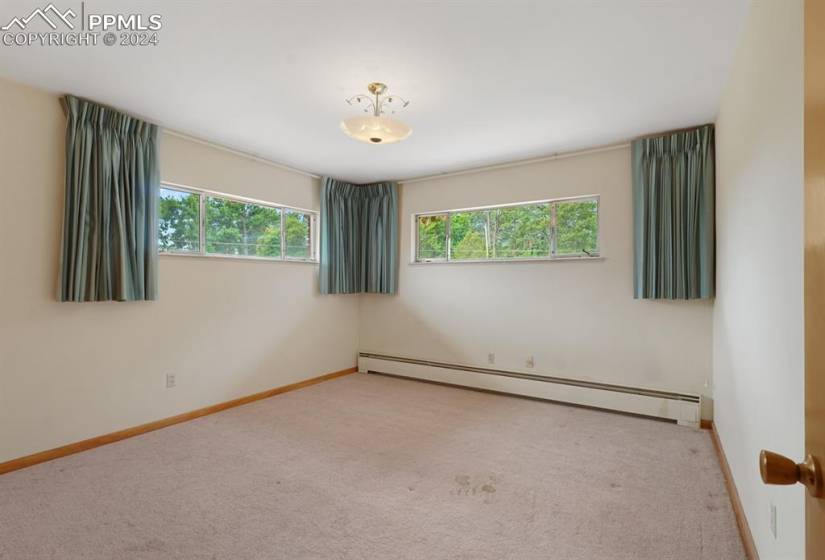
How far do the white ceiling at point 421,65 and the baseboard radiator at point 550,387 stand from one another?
2381 millimetres

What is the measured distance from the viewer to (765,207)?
1636mm

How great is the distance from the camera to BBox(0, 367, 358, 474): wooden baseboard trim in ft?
8.82

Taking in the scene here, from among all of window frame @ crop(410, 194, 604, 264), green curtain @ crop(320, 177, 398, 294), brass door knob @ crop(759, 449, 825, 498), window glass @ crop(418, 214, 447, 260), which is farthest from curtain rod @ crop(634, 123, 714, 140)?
brass door knob @ crop(759, 449, 825, 498)

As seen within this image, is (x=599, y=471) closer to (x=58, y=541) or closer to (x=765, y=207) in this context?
(x=765, y=207)

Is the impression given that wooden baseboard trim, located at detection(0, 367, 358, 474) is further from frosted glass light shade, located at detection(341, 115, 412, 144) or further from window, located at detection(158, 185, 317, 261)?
frosted glass light shade, located at detection(341, 115, 412, 144)

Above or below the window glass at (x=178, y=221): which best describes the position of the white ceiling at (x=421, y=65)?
above

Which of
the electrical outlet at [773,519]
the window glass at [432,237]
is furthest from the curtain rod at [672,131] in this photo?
the electrical outlet at [773,519]

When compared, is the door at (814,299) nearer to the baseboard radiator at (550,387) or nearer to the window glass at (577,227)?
the baseboard radiator at (550,387)

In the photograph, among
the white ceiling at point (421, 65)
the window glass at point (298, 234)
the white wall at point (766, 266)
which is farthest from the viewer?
the window glass at point (298, 234)

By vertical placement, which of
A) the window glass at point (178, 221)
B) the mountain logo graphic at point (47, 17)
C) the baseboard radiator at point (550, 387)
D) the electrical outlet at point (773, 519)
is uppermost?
the mountain logo graphic at point (47, 17)

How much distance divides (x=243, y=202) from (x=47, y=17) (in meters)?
2.24

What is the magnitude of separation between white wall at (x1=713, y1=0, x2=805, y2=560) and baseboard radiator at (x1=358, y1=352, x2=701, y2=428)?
90cm

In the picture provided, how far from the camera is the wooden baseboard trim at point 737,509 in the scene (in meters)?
1.82

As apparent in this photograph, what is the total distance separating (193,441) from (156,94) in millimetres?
2589
